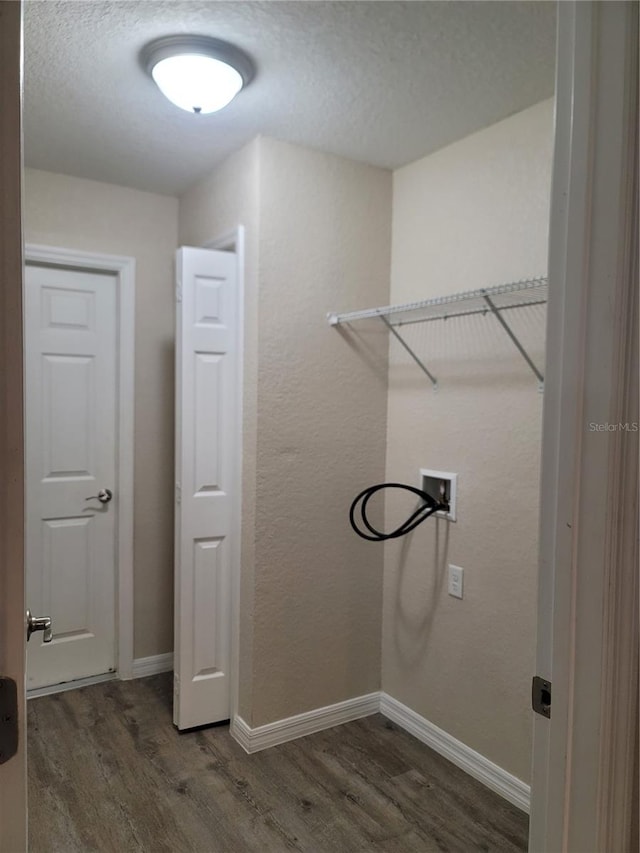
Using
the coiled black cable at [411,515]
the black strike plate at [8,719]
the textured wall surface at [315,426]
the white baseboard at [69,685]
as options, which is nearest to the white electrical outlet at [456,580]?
the coiled black cable at [411,515]

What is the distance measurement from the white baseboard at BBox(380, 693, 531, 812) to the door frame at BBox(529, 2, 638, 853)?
54.9 inches

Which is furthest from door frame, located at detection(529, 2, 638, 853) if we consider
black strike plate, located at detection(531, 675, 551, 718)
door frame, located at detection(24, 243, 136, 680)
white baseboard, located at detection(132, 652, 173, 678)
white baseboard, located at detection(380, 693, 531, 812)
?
white baseboard, located at detection(132, 652, 173, 678)

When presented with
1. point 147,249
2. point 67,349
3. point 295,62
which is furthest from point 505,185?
point 67,349

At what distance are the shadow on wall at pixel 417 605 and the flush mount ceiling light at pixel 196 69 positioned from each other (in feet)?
5.77

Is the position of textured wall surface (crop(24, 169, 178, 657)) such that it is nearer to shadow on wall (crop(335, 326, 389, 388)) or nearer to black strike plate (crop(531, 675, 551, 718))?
shadow on wall (crop(335, 326, 389, 388))

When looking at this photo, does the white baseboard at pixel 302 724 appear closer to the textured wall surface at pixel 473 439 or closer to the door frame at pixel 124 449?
the textured wall surface at pixel 473 439

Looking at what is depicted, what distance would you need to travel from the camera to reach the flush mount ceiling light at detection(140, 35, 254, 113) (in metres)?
1.77

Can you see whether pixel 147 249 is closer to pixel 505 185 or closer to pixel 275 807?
pixel 505 185

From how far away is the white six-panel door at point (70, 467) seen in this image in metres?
2.90

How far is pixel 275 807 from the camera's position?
7.06 ft

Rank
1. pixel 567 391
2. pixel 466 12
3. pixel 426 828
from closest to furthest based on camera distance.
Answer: pixel 567 391, pixel 466 12, pixel 426 828

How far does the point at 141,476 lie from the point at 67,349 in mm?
723

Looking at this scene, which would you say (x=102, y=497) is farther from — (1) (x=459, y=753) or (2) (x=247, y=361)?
(1) (x=459, y=753)

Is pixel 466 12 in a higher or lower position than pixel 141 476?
higher
